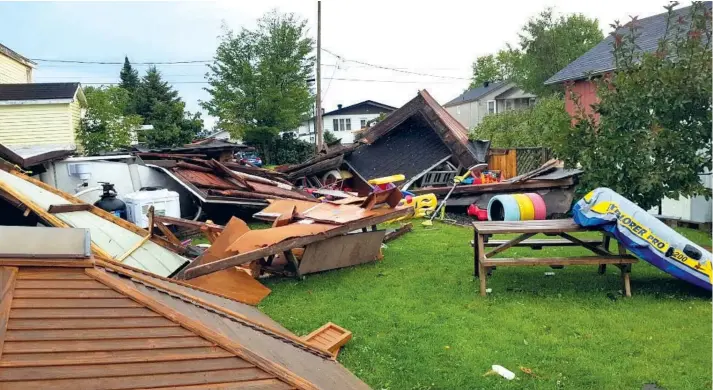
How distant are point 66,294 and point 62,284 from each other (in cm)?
9

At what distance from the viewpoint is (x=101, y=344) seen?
2.43 m

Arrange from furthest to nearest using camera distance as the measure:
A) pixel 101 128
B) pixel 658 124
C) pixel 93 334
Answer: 1. pixel 101 128
2. pixel 658 124
3. pixel 93 334

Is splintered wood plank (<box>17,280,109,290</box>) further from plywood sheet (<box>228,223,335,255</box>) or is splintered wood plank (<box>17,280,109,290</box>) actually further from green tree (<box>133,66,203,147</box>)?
green tree (<box>133,66,203,147</box>)

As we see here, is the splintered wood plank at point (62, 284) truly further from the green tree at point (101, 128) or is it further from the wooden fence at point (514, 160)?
the green tree at point (101, 128)

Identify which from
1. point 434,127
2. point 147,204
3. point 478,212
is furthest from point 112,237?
point 434,127

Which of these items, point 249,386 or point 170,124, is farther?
point 170,124

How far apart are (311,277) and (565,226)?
3386mm

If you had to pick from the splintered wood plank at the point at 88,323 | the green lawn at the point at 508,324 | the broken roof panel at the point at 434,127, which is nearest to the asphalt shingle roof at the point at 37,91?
the broken roof panel at the point at 434,127

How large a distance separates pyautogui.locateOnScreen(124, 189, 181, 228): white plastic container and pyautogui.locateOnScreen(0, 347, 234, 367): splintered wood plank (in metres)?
7.60

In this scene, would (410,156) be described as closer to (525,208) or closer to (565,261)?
(525,208)

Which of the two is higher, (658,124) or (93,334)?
(658,124)

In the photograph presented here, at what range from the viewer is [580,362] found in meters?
4.37

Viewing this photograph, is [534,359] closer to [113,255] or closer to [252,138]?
[113,255]

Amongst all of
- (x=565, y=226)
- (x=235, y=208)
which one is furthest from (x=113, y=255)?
(x=235, y=208)
